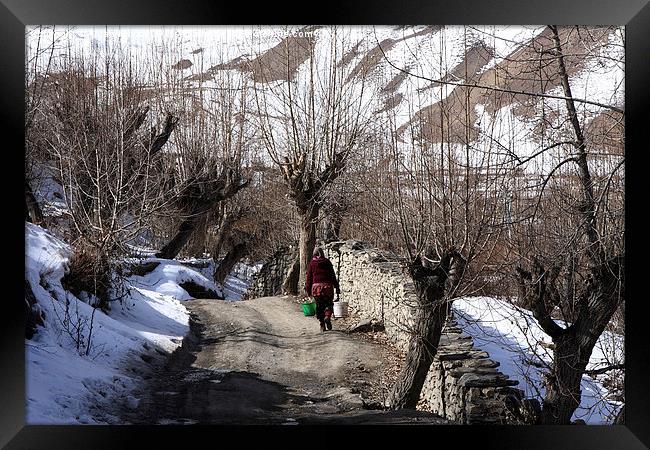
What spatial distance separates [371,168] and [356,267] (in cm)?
225

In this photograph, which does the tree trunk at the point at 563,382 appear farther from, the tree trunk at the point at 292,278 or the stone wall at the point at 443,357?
the tree trunk at the point at 292,278

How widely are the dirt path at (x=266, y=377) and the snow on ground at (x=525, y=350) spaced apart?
85 cm

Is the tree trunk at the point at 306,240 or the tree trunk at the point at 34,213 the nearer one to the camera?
the tree trunk at the point at 34,213

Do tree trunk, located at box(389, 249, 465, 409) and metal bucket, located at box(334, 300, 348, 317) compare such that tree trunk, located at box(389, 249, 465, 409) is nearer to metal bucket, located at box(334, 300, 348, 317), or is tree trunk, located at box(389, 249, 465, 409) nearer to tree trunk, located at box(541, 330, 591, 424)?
tree trunk, located at box(541, 330, 591, 424)

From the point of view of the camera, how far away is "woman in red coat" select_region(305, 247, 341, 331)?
20.5 feet

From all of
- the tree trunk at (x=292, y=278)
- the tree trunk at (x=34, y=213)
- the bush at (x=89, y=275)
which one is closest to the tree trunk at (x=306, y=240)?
the tree trunk at (x=292, y=278)

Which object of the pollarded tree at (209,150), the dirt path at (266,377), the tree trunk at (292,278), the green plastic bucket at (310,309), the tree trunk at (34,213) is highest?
the pollarded tree at (209,150)

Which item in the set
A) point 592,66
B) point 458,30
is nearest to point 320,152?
point 458,30

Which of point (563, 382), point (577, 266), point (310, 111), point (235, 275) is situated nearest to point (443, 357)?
point (563, 382)

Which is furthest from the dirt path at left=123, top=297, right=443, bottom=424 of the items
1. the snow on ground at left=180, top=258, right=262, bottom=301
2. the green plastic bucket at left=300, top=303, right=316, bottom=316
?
the snow on ground at left=180, top=258, right=262, bottom=301

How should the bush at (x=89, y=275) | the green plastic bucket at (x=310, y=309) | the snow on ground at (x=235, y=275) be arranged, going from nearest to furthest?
1. the bush at (x=89, y=275)
2. the green plastic bucket at (x=310, y=309)
3. the snow on ground at (x=235, y=275)

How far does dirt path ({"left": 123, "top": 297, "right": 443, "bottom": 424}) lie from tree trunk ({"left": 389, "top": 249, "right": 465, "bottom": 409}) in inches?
10.3
